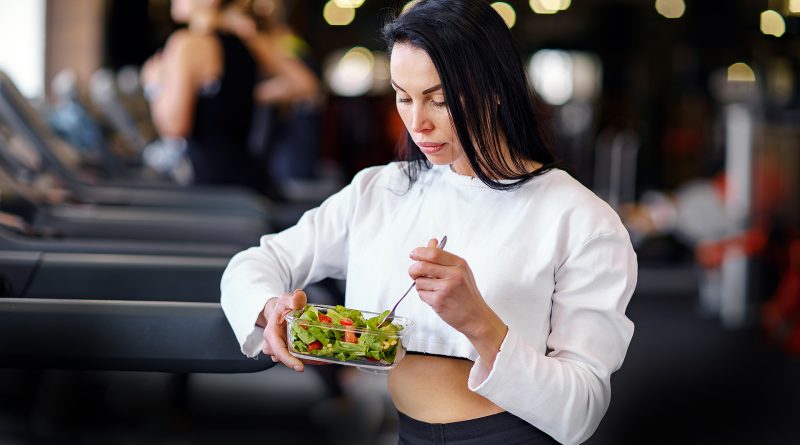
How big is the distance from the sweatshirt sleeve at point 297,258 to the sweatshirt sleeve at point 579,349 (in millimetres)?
325

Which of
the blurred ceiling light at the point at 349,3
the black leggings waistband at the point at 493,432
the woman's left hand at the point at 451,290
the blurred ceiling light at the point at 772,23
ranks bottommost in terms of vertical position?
the black leggings waistband at the point at 493,432

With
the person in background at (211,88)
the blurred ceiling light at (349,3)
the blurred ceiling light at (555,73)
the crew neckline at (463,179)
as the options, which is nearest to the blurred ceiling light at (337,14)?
the blurred ceiling light at (349,3)

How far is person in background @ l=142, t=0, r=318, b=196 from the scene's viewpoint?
12.0 ft

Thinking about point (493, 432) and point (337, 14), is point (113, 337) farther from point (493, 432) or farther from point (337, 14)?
point (337, 14)

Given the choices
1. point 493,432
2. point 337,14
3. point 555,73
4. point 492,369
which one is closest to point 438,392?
point 493,432

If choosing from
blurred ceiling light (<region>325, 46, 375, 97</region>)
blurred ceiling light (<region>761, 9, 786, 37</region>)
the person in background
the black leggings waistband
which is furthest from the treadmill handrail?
blurred ceiling light (<region>325, 46, 375, 97</region>)

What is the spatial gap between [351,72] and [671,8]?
449cm

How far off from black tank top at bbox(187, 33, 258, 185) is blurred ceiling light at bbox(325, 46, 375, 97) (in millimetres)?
10900

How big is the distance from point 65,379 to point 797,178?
4525 millimetres

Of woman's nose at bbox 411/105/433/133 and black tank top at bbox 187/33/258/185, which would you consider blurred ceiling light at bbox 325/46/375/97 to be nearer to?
black tank top at bbox 187/33/258/185

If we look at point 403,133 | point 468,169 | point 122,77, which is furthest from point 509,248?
point 122,77

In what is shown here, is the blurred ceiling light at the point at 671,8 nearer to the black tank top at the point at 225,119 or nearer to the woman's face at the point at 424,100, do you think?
the black tank top at the point at 225,119

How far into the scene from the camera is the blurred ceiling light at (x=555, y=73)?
595 inches

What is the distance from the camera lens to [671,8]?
1415 cm
